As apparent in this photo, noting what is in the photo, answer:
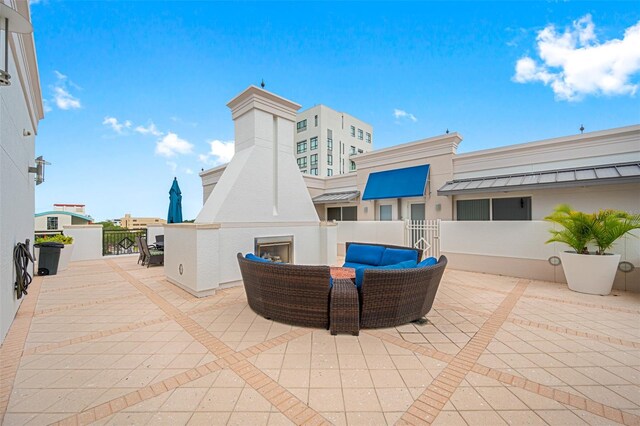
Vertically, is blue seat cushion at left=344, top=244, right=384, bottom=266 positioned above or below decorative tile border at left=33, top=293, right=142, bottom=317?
above

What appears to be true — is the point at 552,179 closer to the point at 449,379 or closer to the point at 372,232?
the point at 372,232

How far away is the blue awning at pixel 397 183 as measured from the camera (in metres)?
10.6

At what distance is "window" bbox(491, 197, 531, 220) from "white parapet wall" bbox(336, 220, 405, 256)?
143 inches

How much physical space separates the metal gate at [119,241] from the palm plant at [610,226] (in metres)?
15.8

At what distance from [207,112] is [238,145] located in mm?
4807

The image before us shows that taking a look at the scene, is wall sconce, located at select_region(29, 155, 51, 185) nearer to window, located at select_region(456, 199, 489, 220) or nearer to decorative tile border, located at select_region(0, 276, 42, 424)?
decorative tile border, located at select_region(0, 276, 42, 424)

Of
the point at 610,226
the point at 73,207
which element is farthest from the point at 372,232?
the point at 73,207

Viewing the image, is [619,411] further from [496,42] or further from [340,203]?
[340,203]

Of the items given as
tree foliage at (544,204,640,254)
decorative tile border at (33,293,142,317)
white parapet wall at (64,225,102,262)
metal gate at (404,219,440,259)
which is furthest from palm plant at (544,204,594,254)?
white parapet wall at (64,225,102,262)

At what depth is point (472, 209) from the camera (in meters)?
10.2

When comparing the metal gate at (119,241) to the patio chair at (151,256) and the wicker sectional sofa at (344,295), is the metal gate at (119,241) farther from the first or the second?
the wicker sectional sofa at (344,295)

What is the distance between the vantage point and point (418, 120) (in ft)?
45.4

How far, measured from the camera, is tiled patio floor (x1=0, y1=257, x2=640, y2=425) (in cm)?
209

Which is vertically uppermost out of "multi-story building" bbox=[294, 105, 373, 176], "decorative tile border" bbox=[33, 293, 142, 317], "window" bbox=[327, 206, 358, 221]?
"multi-story building" bbox=[294, 105, 373, 176]
